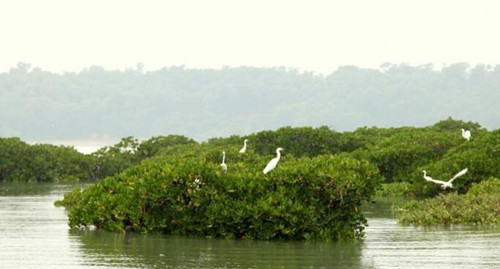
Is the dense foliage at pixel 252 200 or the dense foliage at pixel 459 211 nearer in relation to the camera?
the dense foliage at pixel 252 200

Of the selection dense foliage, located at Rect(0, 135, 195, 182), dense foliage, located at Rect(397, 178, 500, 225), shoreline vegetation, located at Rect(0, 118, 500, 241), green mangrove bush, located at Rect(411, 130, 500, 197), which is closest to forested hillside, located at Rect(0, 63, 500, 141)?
dense foliage, located at Rect(0, 135, 195, 182)

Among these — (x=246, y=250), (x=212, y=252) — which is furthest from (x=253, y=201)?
(x=212, y=252)

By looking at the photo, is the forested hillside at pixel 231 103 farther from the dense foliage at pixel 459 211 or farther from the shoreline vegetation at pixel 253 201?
the shoreline vegetation at pixel 253 201

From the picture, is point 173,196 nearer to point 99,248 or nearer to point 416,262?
point 99,248

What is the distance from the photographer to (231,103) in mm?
189000

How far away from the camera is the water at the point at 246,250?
1652cm

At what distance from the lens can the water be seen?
16.5 metres

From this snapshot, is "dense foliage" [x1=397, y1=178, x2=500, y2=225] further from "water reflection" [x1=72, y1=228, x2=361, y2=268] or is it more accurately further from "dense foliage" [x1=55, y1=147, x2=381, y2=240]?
"water reflection" [x1=72, y1=228, x2=361, y2=268]

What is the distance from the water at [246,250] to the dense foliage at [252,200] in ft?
1.20

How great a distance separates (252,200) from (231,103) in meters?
170

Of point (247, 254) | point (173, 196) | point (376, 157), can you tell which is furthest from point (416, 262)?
point (376, 157)

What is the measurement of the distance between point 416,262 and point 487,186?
10663 millimetres

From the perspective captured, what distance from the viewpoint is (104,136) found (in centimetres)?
18325

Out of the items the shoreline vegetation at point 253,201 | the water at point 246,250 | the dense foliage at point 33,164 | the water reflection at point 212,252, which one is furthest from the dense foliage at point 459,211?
the dense foliage at point 33,164
